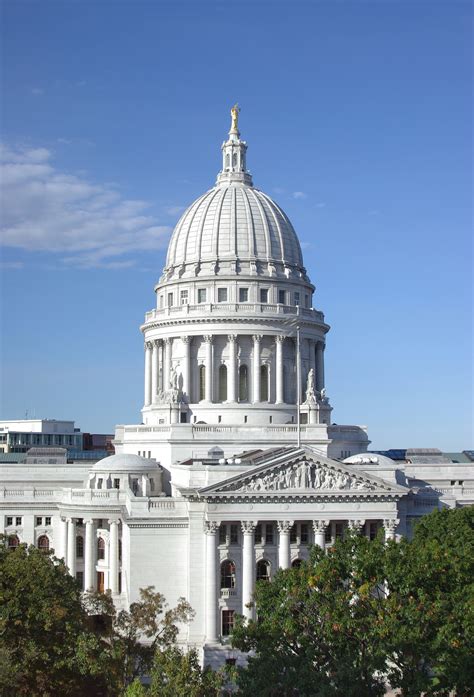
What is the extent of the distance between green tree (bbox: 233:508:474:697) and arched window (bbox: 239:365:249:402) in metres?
55.0

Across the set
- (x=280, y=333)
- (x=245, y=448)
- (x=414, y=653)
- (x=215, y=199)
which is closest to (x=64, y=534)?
(x=245, y=448)

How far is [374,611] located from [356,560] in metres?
3.45

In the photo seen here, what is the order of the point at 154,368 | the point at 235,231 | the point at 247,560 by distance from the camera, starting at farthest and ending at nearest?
the point at 154,368
the point at 235,231
the point at 247,560

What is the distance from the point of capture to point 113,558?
92062 millimetres

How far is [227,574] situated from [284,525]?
21.1 feet

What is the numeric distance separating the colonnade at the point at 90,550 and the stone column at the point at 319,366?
1406 inches

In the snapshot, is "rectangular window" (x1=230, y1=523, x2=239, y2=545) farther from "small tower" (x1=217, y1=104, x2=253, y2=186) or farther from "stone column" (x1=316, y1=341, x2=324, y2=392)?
"small tower" (x1=217, y1=104, x2=253, y2=186)

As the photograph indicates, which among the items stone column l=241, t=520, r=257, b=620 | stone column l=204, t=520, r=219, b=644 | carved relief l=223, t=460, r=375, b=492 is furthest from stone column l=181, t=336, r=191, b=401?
stone column l=241, t=520, r=257, b=620

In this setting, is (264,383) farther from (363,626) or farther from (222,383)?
(363,626)

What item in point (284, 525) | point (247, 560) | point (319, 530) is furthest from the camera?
point (319, 530)

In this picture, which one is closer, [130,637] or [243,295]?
[130,637]

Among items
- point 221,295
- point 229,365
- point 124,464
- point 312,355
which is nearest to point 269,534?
point 124,464

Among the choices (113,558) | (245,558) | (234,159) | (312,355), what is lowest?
(113,558)

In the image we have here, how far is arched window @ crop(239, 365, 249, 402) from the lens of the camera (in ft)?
373
